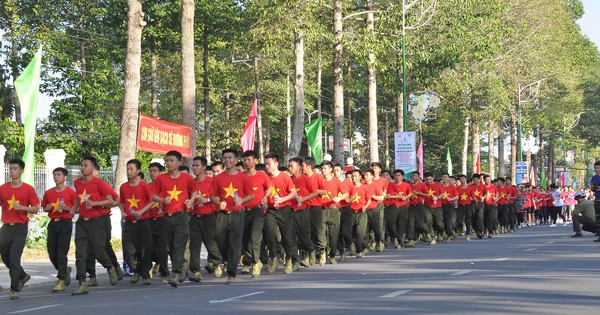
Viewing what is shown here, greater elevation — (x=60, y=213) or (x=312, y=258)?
(x=60, y=213)

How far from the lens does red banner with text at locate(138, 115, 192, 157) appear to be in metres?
24.7

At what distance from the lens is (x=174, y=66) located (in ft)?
208

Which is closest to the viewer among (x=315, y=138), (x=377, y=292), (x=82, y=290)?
(x=377, y=292)

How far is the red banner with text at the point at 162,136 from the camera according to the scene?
24.7 m

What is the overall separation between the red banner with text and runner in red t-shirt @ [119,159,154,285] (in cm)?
721

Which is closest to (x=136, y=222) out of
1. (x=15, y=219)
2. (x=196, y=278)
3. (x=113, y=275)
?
(x=113, y=275)

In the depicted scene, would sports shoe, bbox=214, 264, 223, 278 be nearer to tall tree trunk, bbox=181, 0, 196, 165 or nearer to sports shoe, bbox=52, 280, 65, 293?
sports shoe, bbox=52, 280, 65, 293

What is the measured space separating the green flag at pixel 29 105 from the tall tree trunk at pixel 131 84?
3.17 metres

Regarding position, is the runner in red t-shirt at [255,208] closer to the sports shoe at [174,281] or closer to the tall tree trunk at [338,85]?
the sports shoe at [174,281]

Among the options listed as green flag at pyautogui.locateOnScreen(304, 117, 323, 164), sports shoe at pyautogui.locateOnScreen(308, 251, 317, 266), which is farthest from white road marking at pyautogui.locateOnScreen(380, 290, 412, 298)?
green flag at pyautogui.locateOnScreen(304, 117, 323, 164)

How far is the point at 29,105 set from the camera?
80.6ft

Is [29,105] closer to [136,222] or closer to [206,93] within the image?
[136,222]

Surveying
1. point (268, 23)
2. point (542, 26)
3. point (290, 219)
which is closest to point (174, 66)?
point (542, 26)

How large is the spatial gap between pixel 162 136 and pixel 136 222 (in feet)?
28.1
